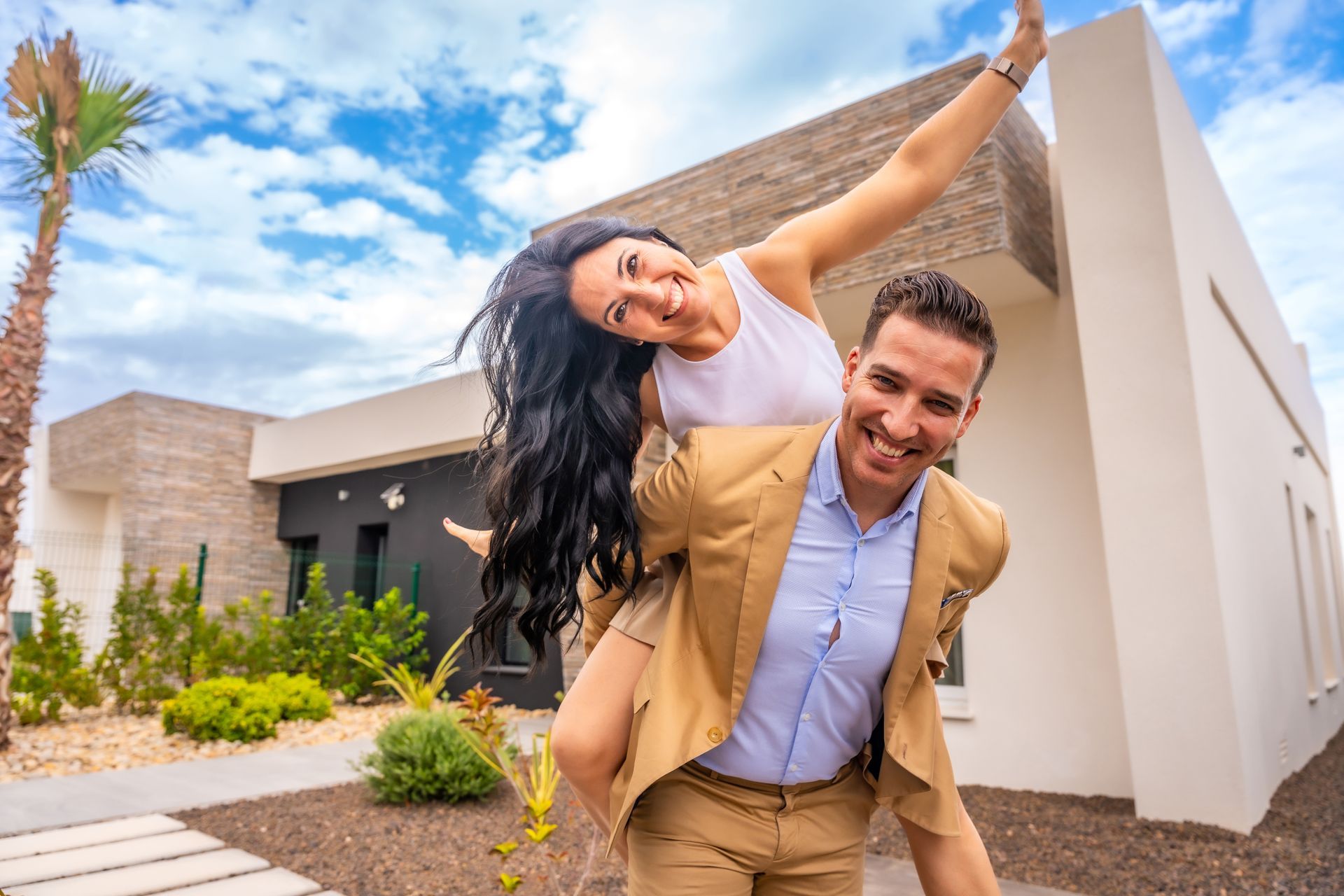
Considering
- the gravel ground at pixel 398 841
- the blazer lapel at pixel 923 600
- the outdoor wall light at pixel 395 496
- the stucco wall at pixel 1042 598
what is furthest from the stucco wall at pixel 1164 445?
the outdoor wall light at pixel 395 496

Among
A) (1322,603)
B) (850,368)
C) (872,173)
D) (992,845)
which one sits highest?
(872,173)

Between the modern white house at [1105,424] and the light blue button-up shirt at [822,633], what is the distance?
2965mm

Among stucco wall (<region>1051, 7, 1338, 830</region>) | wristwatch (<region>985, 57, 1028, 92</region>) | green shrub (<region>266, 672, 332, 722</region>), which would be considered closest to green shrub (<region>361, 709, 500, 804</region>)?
green shrub (<region>266, 672, 332, 722</region>)

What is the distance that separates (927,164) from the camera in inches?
61.9

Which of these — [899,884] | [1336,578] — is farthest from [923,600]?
[1336,578]

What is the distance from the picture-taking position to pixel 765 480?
1327mm

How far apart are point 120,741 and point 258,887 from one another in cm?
458

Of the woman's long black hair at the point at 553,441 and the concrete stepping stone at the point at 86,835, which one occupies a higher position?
the woman's long black hair at the point at 553,441

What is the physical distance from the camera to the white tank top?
1597 millimetres

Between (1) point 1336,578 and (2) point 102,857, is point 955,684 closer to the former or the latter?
(2) point 102,857

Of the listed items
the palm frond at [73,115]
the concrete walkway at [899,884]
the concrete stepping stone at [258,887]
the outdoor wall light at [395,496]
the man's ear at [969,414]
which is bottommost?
the concrete walkway at [899,884]

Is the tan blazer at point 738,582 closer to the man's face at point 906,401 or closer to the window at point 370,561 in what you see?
the man's face at point 906,401

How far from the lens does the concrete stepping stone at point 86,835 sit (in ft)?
12.9

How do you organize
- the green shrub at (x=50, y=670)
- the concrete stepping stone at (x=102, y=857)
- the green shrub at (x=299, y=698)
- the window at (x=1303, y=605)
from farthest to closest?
the green shrub at (x=299, y=698), the green shrub at (x=50, y=670), the window at (x=1303, y=605), the concrete stepping stone at (x=102, y=857)
